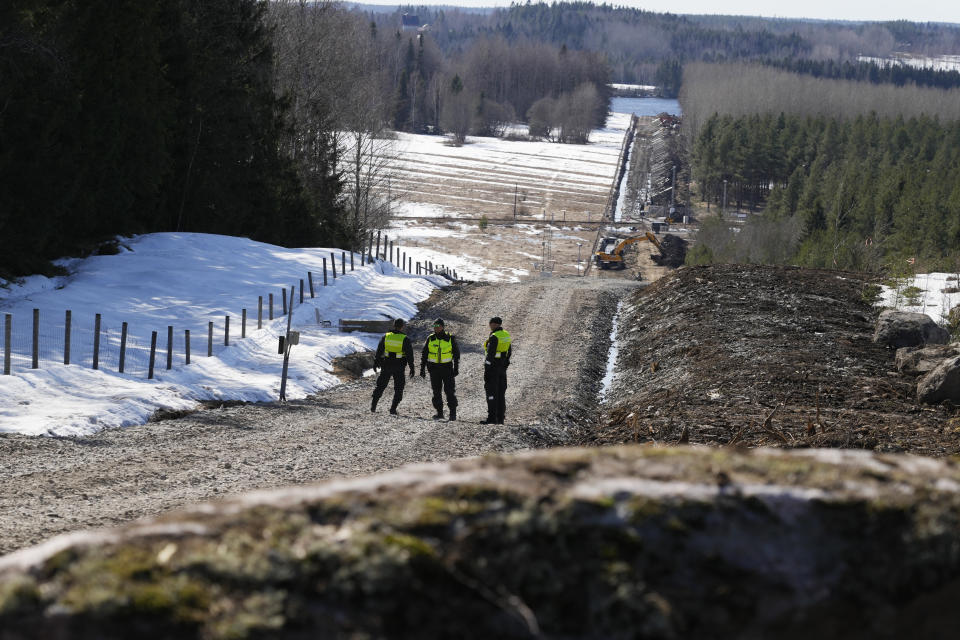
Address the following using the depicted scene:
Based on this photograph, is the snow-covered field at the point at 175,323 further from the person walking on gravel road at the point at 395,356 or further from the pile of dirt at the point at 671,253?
the pile of dirt at the point at 671,253

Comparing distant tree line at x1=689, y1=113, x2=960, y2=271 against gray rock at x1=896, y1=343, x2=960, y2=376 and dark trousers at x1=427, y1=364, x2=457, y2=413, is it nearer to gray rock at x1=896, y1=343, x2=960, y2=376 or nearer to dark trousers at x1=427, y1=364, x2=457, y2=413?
gray rock at x1=896, y1=343, x2=960, y2=376

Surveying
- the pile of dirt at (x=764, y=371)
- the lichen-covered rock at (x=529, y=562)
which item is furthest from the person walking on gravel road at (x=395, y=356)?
the lichen-covered rock at (x=529, y=562)

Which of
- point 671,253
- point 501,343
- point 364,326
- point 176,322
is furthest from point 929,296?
point 671,253

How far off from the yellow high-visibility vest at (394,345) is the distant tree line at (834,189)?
51.3ft

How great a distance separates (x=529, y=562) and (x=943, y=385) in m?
12.6

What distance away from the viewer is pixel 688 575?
8.66ft

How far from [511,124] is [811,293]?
152292 millimetres

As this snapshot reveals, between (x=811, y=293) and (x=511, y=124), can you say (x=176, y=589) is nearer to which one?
(x=811, y=293)

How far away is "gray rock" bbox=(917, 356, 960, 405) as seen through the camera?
1326 centimetres

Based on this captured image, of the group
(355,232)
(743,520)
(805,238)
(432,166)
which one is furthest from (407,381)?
(432,166)

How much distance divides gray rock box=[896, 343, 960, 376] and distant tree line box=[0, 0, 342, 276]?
18.3m

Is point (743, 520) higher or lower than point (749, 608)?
higher

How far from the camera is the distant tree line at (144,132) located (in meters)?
22.0

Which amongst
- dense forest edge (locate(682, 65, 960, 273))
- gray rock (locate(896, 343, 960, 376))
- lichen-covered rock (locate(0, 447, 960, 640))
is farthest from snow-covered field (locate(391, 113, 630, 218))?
lichen-covered rock (locate(0, 447, 960, 640))
